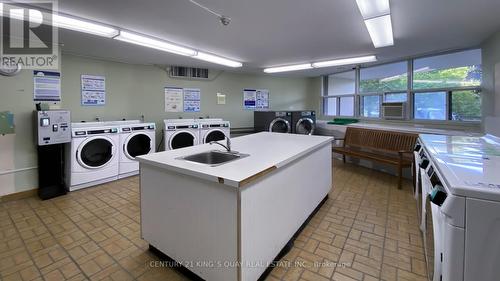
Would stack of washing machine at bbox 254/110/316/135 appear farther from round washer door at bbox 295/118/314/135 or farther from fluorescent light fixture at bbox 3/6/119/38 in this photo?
fluorescent light fixture at bbox 3/6/119/38

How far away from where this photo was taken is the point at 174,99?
5047 millimetres

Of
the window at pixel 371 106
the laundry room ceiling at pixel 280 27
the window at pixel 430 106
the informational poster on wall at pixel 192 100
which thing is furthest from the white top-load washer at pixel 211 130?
the window at pixel 430 106

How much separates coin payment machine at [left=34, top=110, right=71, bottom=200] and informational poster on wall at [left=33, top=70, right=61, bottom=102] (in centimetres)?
31

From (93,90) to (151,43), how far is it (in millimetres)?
1754

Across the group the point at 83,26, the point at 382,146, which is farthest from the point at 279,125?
the point at 83,26

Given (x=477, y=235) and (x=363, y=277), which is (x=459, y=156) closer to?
(x=477, y=235)

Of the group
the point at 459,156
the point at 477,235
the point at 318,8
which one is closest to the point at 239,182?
the point at 477,235

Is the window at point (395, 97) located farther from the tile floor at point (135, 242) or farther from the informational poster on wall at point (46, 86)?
the informational poster on wall at point (46, 86)

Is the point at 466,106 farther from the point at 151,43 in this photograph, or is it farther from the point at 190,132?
the point at 151,43

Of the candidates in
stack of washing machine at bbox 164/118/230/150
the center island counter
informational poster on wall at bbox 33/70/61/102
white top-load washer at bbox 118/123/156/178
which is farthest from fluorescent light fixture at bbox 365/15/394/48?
informational poster on wall at bbox 33/70/61/102

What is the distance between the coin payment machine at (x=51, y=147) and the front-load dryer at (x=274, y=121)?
3.83 m

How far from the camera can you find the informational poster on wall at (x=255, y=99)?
612 centimetres

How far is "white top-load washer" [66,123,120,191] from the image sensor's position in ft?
10.8

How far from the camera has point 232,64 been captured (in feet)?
15.2
